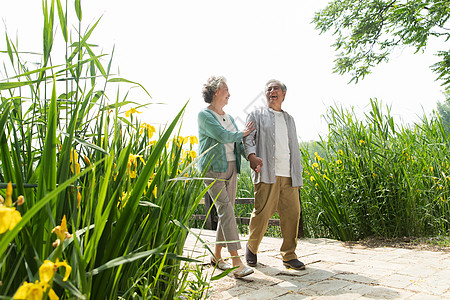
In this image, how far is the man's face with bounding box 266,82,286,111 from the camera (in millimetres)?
3457

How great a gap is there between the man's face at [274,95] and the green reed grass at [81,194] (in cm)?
187

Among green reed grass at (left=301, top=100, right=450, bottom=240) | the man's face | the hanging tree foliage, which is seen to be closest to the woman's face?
the man's face

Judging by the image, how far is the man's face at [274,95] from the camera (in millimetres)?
3457

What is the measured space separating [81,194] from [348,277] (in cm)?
229

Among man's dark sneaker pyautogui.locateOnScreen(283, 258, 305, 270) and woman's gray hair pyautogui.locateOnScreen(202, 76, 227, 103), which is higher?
woman's gray hair pyautogui.locateOnScreen(202, 76, 227, 103)

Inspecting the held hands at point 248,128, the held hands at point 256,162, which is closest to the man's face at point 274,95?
the held hands at point 248,128

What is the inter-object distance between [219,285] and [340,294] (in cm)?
81

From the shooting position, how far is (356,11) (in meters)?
12.7

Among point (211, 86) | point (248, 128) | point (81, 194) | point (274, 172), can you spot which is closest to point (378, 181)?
point (274, 172)

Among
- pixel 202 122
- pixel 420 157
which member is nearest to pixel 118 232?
pixel 202 122

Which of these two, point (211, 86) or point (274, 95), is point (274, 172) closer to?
point (274, 95)

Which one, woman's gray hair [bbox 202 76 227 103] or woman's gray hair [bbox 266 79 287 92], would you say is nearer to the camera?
woman's gray hair [bbox 202 76 227 103]

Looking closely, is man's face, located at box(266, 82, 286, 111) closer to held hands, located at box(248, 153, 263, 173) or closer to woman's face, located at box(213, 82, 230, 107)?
woman's face, located at box(213, 82, 230, 107)

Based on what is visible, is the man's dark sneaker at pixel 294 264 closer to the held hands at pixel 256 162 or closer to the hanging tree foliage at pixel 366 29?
the held hands at pixel 256 162
